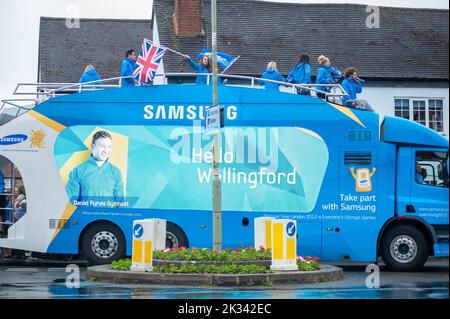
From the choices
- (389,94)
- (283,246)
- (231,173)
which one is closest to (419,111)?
(389,94)

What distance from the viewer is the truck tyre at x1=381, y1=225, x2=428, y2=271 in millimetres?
20375

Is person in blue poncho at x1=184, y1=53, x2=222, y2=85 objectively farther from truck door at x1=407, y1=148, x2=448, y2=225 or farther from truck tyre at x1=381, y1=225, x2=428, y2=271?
truck tyre at x1=381, y1=225, x2=428, y2=271

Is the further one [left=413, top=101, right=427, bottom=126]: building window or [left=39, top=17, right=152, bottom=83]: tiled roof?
[left=39, top=17, right=152, bottom=83]: tiled roof

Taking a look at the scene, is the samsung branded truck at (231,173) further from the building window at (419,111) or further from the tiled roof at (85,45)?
the tiled roof at (85,45)

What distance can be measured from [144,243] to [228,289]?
2.74 m

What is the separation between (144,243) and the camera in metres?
17.1

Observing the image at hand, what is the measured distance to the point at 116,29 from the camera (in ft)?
154

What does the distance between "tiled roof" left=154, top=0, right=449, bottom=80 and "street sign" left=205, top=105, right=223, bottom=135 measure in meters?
15.7

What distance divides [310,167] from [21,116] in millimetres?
6852

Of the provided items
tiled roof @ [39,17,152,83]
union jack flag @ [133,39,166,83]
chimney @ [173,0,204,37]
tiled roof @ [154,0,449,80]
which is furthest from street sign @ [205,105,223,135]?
tiled roof @ [39,17,152,83]

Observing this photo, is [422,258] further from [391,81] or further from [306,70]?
[391,81]

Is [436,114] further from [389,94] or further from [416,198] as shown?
[416,198]

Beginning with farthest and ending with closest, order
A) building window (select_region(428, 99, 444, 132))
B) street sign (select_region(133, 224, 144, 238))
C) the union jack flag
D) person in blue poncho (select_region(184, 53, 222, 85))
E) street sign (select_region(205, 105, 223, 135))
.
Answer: building window (select_region(428, 99, 444, 132)) < person in blue poncho (select_region(184, 53, 222, 85)) < the union jack flag < street sign (select_region(205, 105, 223, 135)) < street sign (select_region(133, 224, 144, 238))
